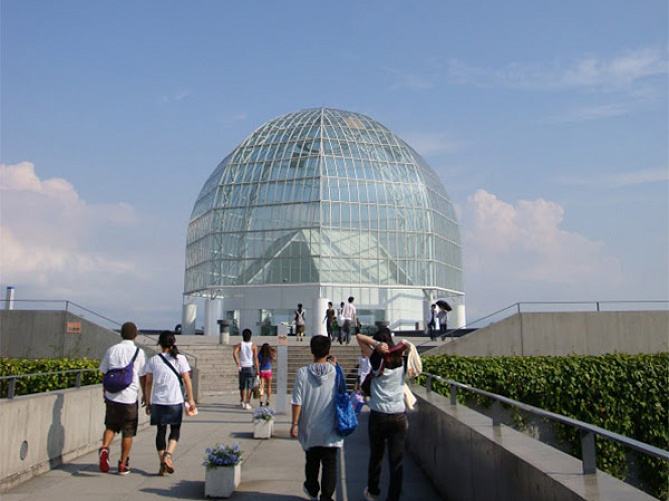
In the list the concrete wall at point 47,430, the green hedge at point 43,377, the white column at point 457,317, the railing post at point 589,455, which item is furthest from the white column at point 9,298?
the white column at point 457,317

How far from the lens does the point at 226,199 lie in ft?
159

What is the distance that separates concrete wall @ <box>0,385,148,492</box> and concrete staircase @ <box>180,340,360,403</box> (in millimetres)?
10456

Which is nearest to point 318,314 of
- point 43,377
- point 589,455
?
point 43,377

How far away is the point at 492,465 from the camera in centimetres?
564

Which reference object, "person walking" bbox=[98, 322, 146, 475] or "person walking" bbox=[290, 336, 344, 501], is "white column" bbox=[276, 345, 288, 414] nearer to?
"person walking" bbox=[98, 322, 146, 475]

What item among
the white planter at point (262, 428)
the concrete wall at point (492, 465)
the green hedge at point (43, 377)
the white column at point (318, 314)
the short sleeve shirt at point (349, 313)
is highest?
the white column at point (318, 314)

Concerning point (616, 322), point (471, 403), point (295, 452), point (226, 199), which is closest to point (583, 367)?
point (471, 403)

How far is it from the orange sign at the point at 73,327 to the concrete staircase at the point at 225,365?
459 centimetres

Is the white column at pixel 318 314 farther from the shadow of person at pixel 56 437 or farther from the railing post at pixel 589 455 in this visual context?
the railing post at pixel 589 455

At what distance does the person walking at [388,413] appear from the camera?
671 cm

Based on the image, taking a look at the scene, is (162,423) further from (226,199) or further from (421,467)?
(226,199)

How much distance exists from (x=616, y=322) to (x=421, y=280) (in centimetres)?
2198

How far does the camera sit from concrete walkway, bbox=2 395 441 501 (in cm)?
747

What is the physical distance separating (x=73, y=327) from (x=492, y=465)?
80.1 feet
